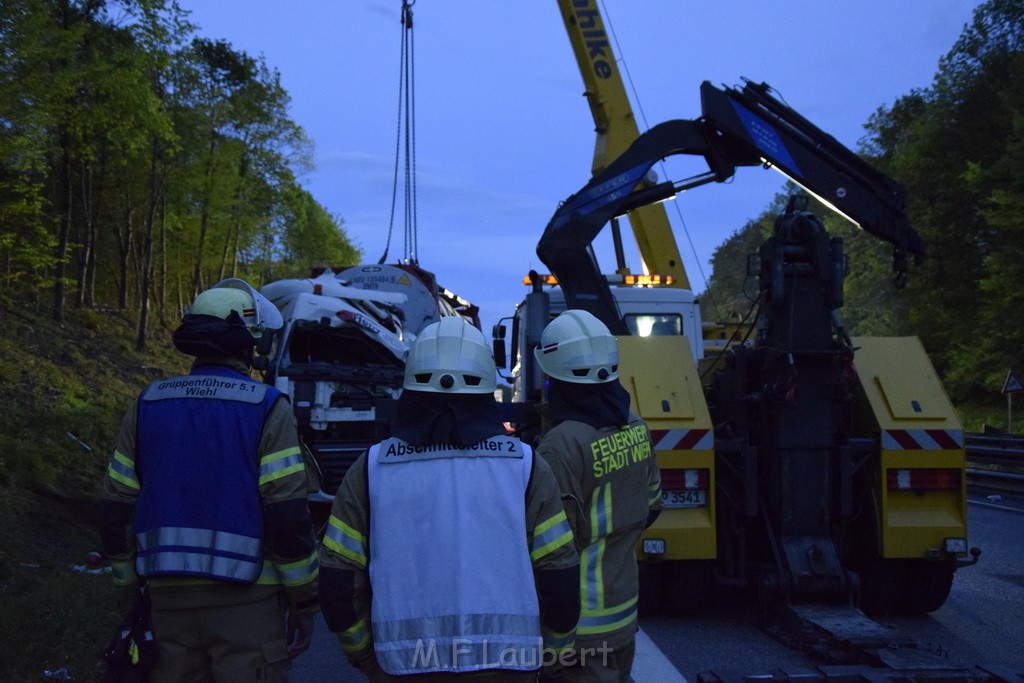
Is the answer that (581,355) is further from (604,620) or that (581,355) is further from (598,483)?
(604,620)

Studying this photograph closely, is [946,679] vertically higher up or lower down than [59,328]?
lower down

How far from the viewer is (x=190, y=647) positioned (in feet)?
11.8

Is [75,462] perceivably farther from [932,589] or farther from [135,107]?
[932,589]

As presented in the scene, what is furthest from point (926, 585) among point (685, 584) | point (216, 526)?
point (216, 526)

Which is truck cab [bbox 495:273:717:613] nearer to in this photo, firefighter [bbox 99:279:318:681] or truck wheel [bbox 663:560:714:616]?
truck wheel [bbox 663:560:714:616]

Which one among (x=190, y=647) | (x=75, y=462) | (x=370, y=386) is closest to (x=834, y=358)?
(x=190, y=647)

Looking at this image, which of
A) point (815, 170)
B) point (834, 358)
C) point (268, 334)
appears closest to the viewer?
point (268, 334)

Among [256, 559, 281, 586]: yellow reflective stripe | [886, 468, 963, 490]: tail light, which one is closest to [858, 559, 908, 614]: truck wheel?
[886, 468, 963, 490]: tail light

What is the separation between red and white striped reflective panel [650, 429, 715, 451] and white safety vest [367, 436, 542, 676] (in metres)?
4.50

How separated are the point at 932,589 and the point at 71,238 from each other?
101 feet

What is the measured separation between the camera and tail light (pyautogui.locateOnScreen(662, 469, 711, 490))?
23.7 feet

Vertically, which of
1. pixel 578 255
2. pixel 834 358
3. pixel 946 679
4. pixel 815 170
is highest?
pixel 815 170

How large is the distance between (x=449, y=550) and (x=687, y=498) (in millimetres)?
4736

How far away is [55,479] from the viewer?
12.8m
